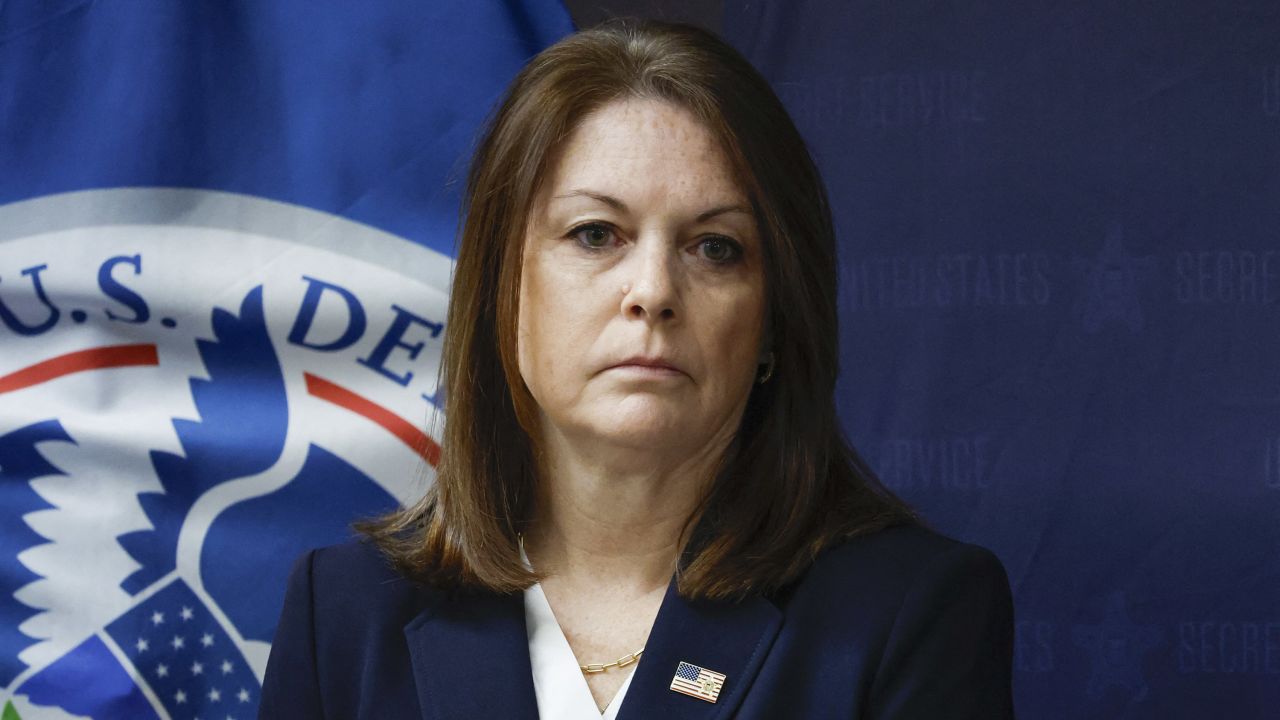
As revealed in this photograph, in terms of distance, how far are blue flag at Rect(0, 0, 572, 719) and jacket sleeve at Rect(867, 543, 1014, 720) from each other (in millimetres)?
954

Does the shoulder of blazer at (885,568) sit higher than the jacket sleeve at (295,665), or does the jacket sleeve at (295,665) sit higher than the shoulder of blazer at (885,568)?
the shoulder of blazer at (885,568)

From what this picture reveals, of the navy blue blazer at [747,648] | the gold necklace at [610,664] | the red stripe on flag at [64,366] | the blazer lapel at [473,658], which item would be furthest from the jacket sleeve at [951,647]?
the red stripe on flag at [64,366]

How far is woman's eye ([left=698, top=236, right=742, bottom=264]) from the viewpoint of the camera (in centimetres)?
159

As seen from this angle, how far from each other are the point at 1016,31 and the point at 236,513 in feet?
4.80

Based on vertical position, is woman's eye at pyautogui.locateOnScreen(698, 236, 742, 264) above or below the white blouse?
above

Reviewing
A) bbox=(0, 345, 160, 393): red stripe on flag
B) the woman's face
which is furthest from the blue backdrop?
bbox=(0, 345, 160, 393): red stripe on flag

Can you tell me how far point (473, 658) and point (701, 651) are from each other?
0.89 feet

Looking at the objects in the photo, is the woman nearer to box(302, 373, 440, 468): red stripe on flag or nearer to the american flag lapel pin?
the american flag lapel pin

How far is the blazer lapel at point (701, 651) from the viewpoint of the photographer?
1.52 meters

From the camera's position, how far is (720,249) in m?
1.59

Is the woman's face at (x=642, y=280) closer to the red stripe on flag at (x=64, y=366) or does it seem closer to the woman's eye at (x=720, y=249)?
the woman's eye at (x=720, y=249)

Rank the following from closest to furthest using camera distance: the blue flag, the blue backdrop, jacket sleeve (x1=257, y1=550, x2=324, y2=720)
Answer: jacket sleeve (x1=257, y1=550, x2=324, y2=720)
the blue backdrop
the blue flag

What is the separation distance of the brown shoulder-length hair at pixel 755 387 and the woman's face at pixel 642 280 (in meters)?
0.03

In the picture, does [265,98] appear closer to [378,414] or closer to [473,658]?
[378,414]
